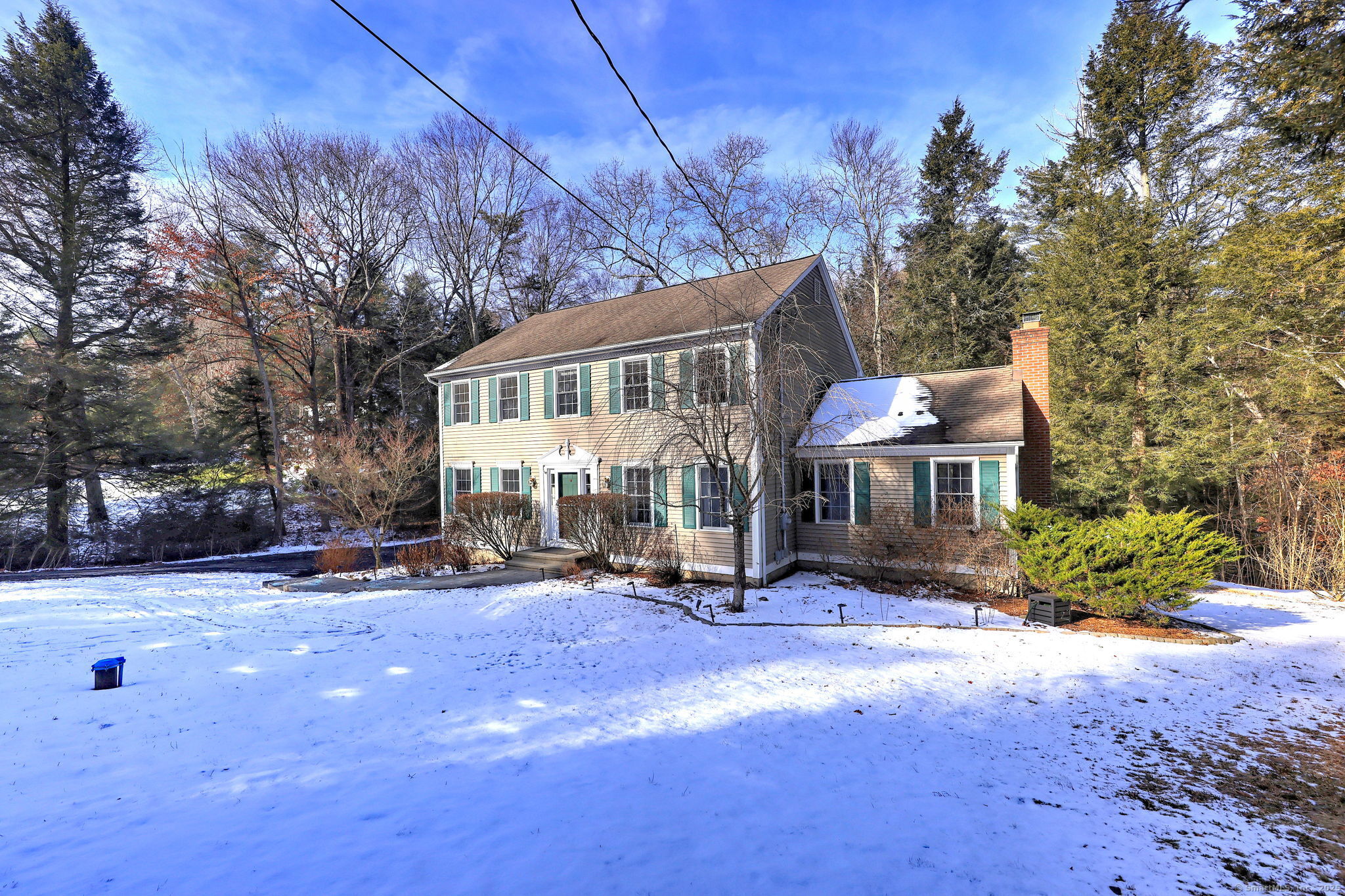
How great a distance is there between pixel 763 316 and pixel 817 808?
8.82 m

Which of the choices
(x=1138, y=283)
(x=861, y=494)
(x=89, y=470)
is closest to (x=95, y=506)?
(x=89, y=470)

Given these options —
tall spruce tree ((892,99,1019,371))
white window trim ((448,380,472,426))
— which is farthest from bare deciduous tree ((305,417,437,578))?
tall spruce tree ((892,99,1019,371))

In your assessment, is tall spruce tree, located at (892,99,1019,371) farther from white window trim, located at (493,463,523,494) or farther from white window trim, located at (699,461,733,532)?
white window trim, located at (493,463,523,494)

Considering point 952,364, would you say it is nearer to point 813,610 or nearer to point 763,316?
point 763,316

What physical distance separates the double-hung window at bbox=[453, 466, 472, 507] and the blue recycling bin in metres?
11.6

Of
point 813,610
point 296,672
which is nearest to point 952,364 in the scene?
point 813,610

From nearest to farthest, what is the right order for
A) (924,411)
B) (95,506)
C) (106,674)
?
(106,674) → (924,411) → (95,506)

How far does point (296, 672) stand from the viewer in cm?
644

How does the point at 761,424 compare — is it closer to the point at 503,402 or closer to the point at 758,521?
the point at 758,521

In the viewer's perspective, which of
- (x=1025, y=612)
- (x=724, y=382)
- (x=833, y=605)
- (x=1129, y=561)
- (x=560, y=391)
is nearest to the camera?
(x=1129, y=561)

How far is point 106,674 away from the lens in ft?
18.5

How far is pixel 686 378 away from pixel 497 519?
6896mm

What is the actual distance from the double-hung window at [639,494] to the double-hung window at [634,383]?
157 centimetres

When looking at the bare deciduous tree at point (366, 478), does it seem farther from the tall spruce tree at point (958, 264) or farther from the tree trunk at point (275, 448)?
the tall spruce tree at point (958, 264)
